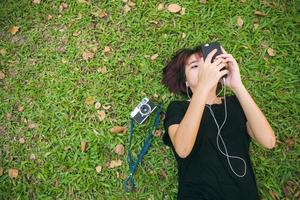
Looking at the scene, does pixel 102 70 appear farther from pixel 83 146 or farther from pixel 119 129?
pixel 83 146

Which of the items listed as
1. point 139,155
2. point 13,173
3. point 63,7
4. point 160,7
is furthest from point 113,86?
point 13,173

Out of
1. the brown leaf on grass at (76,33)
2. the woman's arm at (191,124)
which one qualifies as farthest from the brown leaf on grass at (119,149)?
the brown leaf on grass at (76,33)

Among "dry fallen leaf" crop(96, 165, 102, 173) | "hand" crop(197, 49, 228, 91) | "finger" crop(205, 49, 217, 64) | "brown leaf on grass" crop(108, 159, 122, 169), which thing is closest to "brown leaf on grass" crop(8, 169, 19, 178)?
"dry fallen leaf" crop(96, 165, 102, 173)

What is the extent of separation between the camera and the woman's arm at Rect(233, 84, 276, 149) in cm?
285

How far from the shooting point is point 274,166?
3.54 m

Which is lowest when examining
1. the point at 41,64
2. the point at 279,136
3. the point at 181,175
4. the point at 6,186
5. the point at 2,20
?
the point at 6,186

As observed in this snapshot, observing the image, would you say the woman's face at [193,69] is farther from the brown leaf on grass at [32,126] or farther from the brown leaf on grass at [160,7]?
the brown leaf on grass at [32,126]

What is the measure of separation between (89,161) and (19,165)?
86cm

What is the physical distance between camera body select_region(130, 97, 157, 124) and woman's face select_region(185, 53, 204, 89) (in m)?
0.73

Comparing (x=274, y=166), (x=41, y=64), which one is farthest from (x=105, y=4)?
(x=274, y=166)

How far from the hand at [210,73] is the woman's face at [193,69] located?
0.39 m

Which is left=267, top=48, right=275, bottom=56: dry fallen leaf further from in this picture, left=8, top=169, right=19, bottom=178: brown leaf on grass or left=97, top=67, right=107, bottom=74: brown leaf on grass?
left=8, top=169, right=19, bottom=178: brown leaf on grass

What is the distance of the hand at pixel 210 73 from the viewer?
2629mm

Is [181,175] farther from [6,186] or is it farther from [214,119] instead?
[6,186]
